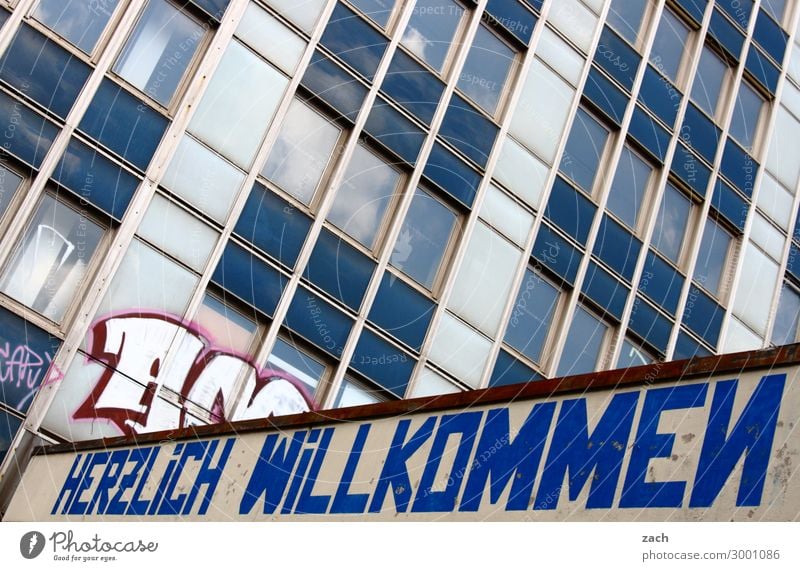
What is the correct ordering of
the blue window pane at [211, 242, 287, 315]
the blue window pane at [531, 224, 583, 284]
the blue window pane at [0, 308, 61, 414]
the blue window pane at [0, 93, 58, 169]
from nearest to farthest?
the blue window pane at [0, 308, 61, 414]
the blue window pane at [0, 93, 58, 169]
the blue window pane at [211, 242, 287, 315]
the blue window pane at [531, 224, 583, 284]

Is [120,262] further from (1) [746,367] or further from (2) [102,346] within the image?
(1) [746,367]

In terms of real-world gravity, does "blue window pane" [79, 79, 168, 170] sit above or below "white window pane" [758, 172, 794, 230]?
below

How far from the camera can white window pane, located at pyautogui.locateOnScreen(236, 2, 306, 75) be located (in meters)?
17.0

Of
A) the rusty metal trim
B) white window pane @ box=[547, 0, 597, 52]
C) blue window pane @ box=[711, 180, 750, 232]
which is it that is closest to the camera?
the rusty metal trim

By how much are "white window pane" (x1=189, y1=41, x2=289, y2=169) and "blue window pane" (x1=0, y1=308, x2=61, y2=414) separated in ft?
12.6

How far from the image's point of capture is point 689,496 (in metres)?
7.10

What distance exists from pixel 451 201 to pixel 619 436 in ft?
37.9

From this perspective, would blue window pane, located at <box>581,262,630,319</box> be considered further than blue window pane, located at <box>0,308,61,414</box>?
Yes

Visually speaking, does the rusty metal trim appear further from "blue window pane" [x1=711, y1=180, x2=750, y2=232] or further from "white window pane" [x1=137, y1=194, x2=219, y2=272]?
"blue window pane" [x1=711, y1=180, x2=750, y2=232]

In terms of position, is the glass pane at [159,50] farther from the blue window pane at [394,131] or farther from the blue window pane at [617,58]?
the blue window pane at [617,58]

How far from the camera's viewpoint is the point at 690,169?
2319 centimetres

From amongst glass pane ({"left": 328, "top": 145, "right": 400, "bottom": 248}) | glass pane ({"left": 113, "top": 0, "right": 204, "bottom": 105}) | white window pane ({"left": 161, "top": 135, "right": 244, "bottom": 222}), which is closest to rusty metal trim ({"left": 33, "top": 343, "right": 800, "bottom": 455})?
white window pane ({"left": 161, "top": 135, "right": 244, "bottom": 222})

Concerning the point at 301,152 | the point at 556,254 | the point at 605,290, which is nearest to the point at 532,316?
the point at 556,254
